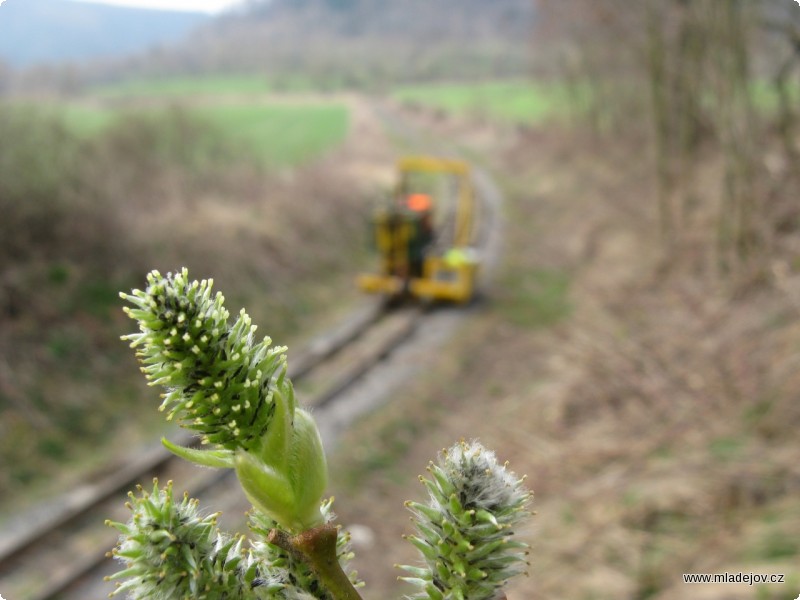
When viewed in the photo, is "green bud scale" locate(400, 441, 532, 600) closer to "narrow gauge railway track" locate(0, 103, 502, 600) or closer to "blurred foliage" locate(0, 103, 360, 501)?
"narrow gauge railway track" locate(0, 103, 502, 600)

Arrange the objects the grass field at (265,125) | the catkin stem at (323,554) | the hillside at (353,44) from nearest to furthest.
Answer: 1. the catkin stem at (323,554)
2. the grass field at (265,125)
3. the hillside at (353,44)

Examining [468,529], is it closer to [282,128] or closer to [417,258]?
[417,258]

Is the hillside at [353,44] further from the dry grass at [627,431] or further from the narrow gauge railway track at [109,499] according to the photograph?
the dry grass at [627,431]

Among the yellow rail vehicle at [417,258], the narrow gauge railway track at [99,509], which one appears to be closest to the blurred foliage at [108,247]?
the narrow gauge railway track at [99,509]

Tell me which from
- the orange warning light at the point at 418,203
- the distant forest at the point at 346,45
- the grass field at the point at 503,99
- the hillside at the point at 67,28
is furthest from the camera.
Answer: the distant forest at the point at 346,45

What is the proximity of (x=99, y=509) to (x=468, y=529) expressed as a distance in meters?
10.2

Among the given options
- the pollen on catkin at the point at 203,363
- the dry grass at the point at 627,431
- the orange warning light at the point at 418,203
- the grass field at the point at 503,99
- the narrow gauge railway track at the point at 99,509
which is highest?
the grass field at the point at 503,99

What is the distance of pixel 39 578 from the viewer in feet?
28.5

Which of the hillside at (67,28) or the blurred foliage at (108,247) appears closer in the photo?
the blurred foliage at (108,247)

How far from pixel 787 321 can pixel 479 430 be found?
4.85m

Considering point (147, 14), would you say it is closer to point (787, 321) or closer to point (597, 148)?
point (597, 148)

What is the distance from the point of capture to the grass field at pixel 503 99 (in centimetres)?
4151

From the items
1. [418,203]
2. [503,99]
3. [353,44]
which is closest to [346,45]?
[353,44]

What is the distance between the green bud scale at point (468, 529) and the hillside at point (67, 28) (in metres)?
13.3
